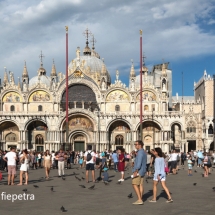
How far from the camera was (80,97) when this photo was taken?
5969 cm

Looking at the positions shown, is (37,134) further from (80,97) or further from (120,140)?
(120,140)

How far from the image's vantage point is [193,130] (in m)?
65.9

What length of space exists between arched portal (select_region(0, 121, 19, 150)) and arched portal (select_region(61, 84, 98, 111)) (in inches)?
291

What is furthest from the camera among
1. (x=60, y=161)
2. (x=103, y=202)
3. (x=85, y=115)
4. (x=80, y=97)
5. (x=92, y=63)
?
(x=92, y=63)

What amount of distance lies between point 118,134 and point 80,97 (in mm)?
7423

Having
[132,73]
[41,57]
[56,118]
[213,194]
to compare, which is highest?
[41,57]

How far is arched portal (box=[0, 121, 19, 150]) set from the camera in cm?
5884

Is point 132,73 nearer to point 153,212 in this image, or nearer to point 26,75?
point 26,75

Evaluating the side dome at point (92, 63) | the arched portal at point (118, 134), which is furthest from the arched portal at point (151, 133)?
the side dome at point (92, 63)

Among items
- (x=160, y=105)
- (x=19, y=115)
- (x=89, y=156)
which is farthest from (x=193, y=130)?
(x=89, y=156)

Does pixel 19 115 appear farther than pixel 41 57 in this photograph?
No

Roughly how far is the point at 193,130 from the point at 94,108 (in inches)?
661

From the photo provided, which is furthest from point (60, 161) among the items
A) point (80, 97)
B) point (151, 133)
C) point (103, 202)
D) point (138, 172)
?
point (151, 133)

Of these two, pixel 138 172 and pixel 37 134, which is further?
pixel 37 134
